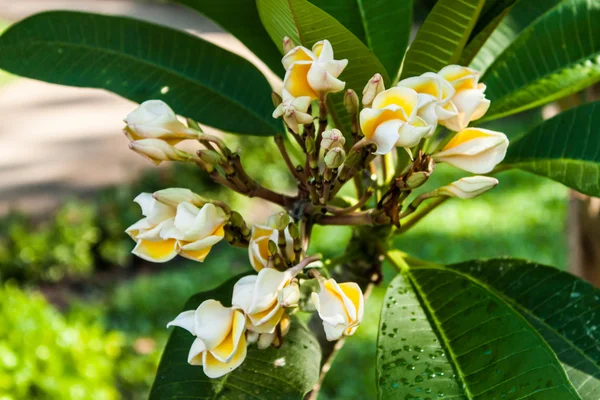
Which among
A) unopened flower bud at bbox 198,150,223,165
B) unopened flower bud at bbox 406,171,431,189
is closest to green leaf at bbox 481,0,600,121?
unopened flower bud at bbox 406,171,431,189

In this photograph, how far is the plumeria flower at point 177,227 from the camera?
0.62 metres

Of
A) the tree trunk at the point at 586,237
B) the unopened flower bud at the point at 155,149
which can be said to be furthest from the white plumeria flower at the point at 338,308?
the tree trunk at the point at 586,237

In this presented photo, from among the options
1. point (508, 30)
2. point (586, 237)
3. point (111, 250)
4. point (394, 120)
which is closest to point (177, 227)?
point (394, 120)

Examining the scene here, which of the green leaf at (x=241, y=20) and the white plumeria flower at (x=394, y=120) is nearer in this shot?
the white plumeria flower at (x=394, y=120)

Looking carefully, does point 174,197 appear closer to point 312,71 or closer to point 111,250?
point 312,71

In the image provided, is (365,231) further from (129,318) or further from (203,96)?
(129,318)

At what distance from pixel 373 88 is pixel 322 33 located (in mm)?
100

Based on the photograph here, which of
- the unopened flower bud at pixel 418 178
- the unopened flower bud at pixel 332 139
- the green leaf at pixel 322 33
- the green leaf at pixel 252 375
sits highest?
the green leaf at pixel 322 33

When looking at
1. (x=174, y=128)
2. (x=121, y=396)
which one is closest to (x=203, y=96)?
(x=174, y=128)

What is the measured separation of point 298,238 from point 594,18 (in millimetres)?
563

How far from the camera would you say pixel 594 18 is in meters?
0.91

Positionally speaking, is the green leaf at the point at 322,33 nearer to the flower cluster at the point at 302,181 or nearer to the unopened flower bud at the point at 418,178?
the flower cluster at the point at 302,181

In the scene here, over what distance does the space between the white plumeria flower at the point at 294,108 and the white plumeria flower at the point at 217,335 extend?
19cm

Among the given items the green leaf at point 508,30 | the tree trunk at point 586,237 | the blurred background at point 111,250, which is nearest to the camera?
the green leaf at point 508,30
